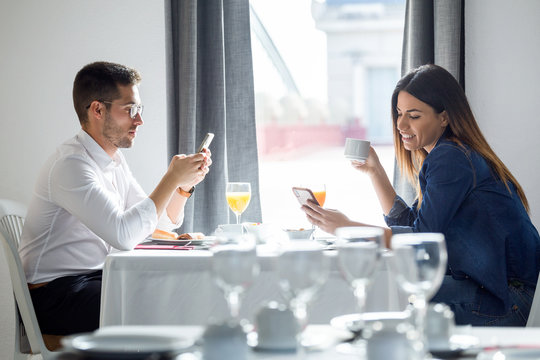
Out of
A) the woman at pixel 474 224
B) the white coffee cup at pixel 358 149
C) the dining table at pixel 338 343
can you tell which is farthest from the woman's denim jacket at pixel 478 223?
the dining table at pixel 338 343

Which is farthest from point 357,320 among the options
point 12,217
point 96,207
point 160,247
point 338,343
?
point 12,217

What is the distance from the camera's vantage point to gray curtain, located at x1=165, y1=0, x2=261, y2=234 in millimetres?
3168

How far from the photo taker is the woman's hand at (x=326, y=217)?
1.99m

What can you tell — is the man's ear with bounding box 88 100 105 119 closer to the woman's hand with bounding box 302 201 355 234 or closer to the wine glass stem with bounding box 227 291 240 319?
the woman's hand with bounding box 302 201 355 234

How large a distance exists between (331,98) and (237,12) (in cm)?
71

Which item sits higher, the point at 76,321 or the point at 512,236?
the point at 512,236

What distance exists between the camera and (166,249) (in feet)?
6.53

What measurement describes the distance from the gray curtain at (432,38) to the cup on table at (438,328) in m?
2.13

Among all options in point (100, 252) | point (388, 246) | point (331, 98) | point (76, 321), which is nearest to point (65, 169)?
point (100, 252)

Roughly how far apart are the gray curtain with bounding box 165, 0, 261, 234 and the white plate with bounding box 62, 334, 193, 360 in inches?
85.1

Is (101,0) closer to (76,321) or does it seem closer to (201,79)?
(201,79)

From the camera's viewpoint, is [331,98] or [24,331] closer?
[24,331]

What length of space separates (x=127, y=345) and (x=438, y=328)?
468 mm

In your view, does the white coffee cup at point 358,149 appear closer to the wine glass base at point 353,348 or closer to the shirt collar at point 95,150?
the shirt collar at point 95,150
